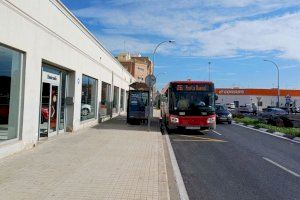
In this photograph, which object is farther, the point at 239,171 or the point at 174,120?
the point at 174,120

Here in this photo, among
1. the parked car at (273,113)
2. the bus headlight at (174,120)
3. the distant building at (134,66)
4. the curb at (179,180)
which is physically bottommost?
the curb at (179,180)

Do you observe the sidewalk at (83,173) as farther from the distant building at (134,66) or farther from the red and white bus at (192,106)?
the distant building at (134,66)

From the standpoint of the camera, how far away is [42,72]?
45.0 ft

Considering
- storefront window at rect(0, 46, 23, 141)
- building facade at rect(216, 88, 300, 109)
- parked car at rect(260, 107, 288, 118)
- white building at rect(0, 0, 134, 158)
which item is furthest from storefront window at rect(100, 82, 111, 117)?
building facade at rect(216, 88, 300, 109)

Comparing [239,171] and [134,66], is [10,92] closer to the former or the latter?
[239,171]

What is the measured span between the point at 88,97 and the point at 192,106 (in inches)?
225

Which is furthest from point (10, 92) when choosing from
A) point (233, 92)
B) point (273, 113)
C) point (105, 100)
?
point (233, 92)

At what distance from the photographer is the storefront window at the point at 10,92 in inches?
412

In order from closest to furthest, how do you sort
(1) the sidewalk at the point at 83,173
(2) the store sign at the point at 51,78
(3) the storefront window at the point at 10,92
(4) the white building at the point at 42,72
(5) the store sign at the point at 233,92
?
(1) the sidewalk at the point at 83,173
(3) the storefront window at the point at 10,92
(4) the white building at the point at 42,72
(2) the store sign at the point at 51,78
(5) the store sign at the point at 233,92

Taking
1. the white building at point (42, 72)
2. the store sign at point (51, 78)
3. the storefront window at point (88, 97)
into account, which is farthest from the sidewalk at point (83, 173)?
the storefront window at point (88, 97)

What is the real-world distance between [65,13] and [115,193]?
1055 centimetres

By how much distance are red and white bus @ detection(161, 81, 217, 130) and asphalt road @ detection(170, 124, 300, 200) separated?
448cm

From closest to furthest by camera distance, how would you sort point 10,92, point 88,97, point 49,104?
1. point 10,92
2. point 49,104
3. point 88,97

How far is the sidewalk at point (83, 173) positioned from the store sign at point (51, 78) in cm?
241
